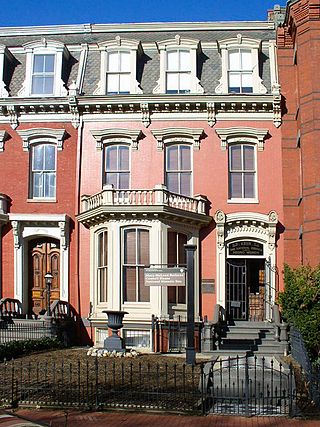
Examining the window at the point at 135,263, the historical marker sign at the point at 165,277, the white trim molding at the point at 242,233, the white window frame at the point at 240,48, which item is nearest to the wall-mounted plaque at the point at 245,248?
the white trim molding at the point at 242,233

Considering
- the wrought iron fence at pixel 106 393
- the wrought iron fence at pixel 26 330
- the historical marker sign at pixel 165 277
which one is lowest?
the wrought iron fence at pixel 106 393

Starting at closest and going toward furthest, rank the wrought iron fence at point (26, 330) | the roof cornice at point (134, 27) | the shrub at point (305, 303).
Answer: the shrub at point (305, 303) → the wrought iron fence at point (26, 330) → the roof cornice at point (134, 27)

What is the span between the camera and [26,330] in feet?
68.1

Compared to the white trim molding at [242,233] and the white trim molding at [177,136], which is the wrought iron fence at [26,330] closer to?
the white trim molding at [242,233]

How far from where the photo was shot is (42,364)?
16062 mm

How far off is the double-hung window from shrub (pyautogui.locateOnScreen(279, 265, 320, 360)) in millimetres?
9576

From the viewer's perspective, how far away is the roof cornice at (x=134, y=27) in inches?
1025

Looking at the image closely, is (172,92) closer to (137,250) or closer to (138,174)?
(138,174)

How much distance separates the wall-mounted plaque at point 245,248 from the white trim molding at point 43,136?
746 cm

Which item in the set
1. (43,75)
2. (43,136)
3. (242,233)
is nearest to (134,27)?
(43,75)

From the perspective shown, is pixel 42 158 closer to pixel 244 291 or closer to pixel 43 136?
pixel 43 136

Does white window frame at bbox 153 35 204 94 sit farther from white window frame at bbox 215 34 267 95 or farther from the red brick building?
the red brick building

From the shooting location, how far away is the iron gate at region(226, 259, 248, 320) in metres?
23.1

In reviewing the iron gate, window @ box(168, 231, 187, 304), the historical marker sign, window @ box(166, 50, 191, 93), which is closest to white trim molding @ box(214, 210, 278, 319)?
the iron gate
